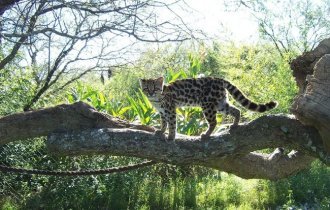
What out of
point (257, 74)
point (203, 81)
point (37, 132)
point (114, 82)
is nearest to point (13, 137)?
point (37, 132)

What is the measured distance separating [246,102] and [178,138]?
3.31ft

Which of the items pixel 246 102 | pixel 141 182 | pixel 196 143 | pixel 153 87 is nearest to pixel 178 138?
pixel 196 143

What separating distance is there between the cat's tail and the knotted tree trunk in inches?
13.8

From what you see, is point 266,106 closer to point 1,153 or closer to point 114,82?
point 1,153

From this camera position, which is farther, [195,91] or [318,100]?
[195,91]

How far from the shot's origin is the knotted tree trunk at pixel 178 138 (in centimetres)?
461

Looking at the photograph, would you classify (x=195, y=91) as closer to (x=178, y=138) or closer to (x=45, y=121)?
(x=178, y=138)

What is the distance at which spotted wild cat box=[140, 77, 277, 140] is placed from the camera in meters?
5.59

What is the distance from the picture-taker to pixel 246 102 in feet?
17.7

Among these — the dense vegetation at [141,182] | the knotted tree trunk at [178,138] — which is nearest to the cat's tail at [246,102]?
the knotted tree trunk at [178,138]

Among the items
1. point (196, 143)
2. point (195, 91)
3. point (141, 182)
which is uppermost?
point (195, 91)

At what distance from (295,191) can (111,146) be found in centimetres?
694

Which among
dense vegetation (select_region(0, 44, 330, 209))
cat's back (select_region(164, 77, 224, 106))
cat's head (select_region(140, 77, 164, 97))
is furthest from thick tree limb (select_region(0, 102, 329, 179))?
dense vegetation (select_region(0, 44, 330, 209))

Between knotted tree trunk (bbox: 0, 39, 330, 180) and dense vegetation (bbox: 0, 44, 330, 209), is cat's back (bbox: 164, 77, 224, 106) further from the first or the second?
dense vegetation (bbox: 0, 44, 330, 209)
